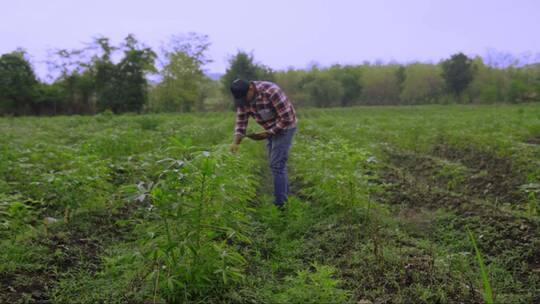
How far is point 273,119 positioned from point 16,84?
41524 mm

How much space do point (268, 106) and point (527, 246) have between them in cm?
303

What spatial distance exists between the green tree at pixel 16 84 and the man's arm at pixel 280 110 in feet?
135

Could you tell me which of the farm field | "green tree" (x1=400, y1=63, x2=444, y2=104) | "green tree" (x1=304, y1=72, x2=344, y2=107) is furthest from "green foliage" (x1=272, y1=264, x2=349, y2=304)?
"green tree" (x1=400, y1=63, x2=444, y2=104)

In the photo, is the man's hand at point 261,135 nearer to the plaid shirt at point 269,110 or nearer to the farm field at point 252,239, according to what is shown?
the plaid shirt at point 269,110

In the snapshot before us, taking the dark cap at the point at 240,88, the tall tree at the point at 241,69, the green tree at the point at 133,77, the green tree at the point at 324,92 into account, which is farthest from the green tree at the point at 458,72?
the dark cap at the point at 240,88

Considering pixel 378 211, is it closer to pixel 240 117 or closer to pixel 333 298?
pixel 240 117

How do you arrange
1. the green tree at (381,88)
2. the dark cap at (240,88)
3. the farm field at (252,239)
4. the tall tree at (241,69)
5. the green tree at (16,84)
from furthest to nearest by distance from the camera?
the green tree at (381,88) → the tall tree at (241,69) → the green tree at (16,84) → the dark cap at (240,88) → the farm field at (252,239)

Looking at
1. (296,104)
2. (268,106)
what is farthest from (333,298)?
(296,104)

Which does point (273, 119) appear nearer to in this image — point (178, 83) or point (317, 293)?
point (317, 293)

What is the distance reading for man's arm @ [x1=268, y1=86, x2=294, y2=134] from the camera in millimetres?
5125

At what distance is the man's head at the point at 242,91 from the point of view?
4.96 metres

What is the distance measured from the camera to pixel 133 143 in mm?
8484

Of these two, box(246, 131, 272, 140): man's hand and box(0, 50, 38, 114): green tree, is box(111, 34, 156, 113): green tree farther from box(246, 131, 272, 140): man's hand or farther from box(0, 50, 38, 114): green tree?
box(246, 131, 272, 140): man's hand

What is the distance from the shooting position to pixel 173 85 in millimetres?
44219
